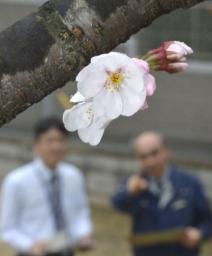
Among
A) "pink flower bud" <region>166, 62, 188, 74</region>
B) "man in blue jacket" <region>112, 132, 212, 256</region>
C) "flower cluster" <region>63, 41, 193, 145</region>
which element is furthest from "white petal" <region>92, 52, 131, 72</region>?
"man in blue jacket" <region>112, 132, 212, 256</region>

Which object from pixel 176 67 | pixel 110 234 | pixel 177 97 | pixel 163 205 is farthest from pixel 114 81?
pixel 110 234

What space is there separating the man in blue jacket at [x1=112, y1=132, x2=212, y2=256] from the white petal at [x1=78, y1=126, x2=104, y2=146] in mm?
3571

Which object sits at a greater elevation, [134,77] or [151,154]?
[134,77]

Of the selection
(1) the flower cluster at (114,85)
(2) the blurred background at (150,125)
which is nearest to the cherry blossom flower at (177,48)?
(1) the flower cluster at (114,85)

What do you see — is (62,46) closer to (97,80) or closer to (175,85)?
(97,80)

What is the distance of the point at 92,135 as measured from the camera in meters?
1.42

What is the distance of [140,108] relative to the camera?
137 cm

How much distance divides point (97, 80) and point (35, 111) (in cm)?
650

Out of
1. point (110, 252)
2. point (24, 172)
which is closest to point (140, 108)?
point (24, 172)

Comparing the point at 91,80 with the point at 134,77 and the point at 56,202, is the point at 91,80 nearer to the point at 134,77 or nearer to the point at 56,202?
the point at 134,77

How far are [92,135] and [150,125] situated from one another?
5978 millimetres

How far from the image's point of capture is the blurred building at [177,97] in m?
6.82

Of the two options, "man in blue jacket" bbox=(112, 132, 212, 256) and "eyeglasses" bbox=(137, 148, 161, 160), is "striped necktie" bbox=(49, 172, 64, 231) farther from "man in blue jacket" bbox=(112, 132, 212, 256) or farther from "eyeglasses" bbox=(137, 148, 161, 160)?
"eyeglasses" bbox=(137, 148, 161, 160)

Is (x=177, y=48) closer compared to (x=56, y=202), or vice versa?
(x=177, y=48)
